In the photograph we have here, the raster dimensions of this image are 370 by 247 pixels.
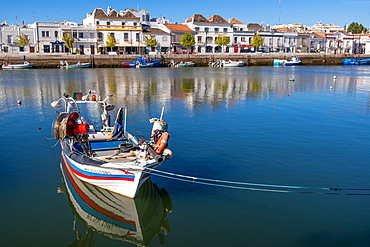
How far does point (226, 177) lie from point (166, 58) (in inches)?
2635

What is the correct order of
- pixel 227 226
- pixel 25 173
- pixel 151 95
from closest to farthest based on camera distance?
1. pixel 227 226
2. pixel 25 173
3. pixel 151 95

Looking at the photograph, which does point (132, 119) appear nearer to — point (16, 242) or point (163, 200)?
point (163, 200)

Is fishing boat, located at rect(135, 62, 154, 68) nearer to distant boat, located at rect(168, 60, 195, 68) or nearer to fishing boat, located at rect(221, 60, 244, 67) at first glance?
distant boat, located at rect(168, 60, 195, 68)

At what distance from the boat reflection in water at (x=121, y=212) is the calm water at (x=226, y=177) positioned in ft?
0.27

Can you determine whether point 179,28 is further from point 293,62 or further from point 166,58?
point 293,62

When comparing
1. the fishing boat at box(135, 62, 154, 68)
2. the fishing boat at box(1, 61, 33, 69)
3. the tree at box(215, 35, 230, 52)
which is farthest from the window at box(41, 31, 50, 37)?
the tree at box(215, 35, 230, 52)

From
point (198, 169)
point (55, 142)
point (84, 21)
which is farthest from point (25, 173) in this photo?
point (84, 21)

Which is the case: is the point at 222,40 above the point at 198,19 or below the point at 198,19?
below

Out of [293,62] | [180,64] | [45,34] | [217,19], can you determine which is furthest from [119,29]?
[293,62]

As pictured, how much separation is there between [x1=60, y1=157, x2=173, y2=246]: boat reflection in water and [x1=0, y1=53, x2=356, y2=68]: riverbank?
6264 cm

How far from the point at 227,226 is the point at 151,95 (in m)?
24.0

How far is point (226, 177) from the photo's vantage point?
12797mm

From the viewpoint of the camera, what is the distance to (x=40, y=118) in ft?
73.2

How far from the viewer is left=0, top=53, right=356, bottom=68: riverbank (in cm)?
6844
